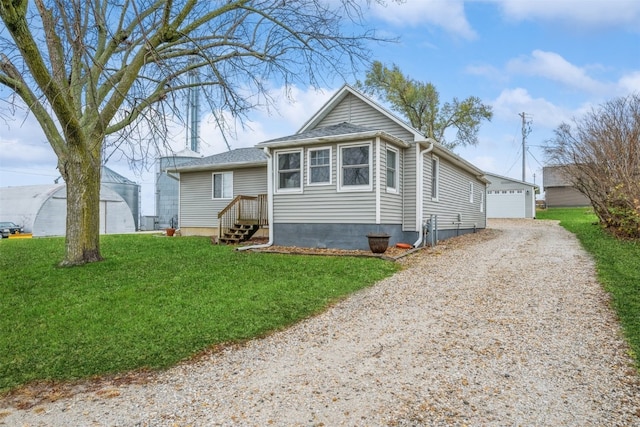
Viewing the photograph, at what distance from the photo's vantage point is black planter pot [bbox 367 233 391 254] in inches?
419

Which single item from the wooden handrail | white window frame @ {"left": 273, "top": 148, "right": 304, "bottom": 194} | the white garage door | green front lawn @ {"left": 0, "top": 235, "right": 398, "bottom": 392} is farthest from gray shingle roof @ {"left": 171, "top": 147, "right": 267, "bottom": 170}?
the white garage door

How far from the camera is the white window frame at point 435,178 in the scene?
45.6 feet

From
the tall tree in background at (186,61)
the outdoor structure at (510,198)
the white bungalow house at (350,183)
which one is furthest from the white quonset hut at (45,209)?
the outdoor structure at (510,198)

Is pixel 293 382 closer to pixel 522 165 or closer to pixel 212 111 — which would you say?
pixel 212 111

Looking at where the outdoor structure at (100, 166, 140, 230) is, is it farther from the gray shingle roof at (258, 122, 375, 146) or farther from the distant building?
the gray shingle roof at (258, 122, 375, 146)

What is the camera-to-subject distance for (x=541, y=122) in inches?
1454

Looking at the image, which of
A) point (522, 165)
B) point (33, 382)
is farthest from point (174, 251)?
point (522, 165)

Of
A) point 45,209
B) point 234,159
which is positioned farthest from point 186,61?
point 45,209

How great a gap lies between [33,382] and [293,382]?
2.40 metres

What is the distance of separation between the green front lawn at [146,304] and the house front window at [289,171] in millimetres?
3011

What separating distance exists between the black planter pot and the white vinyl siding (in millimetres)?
3000

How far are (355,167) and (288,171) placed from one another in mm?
2241

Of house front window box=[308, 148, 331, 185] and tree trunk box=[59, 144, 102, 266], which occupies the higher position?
house front window box=[308, 148, 331, 185]

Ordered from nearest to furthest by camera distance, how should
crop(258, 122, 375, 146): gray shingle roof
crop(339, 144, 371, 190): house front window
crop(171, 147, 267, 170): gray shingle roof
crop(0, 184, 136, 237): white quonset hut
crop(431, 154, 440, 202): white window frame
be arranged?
crop(339, 144, 371, 190): house front window
crop(258, 122, 375, 146): gray shingle roof
crop(431, 154, 440, 202): white window frame
crop(171, 147, 267, 170): gray shingle roof
crop(0, 184, 136, 237): white quonset hut
